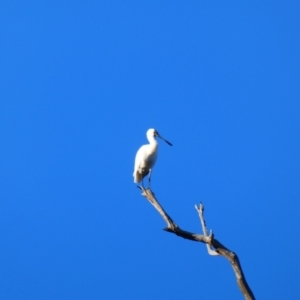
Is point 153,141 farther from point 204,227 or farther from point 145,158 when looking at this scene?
point 204,227

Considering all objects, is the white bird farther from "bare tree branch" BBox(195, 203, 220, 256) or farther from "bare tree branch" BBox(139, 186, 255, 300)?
"bare tree branch" BBox(195, 203, 220, 256)

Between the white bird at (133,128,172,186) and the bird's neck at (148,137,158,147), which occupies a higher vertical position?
the bird's neck at (148,137,158,147)

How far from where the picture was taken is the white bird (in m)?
13.5

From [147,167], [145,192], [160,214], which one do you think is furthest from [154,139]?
[160,214]

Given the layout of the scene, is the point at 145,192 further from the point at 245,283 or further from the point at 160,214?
the point at 245,283

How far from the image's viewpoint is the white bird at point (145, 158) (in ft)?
44.4

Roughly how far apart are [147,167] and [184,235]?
507 cm

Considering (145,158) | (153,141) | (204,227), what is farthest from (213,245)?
(153,141)

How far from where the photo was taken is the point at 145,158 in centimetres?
1352

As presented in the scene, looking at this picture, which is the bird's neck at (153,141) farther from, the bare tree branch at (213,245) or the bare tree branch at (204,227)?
the bare tree branch at (204,227)

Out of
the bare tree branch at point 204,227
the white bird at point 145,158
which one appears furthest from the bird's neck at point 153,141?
the bare tree branch at point 204,227

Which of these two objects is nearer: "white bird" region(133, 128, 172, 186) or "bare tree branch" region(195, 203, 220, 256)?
"bare tree branch" region(195, 203, 220, 256)

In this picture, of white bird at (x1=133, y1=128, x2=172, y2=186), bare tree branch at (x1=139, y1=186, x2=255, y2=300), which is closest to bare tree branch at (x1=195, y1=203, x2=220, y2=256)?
bare tree branch at (x1=139, y1=186, x2=255, y2=300)

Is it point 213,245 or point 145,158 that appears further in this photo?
point 145,158
